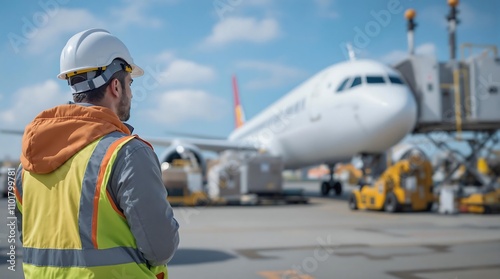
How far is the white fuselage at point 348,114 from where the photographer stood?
1123 centimetres

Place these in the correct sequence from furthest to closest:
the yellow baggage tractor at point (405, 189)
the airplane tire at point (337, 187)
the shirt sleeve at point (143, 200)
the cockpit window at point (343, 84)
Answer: the airplane tire at point (337, 187), the cockpit window at point (343, 84), the yellow baggage tractor at point (405, 189), the shirt sleeve at point (143, 200)

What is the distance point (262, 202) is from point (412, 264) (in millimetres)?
10010

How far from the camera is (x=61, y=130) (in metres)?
1.42

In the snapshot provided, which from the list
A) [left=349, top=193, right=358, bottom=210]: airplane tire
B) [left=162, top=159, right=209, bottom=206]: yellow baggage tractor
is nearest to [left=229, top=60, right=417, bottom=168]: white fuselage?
[left=349, top=193, right=358, bottom=210]: airplane tire

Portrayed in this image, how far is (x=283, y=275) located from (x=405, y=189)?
750cm

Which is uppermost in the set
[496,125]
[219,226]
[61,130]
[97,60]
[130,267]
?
[496,125]

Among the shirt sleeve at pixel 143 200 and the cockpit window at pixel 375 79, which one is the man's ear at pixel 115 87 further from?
the cockpit window at pixel 375 79

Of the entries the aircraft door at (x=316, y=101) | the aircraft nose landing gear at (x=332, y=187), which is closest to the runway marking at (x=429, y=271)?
the aircraft door at (x=316, y=101)

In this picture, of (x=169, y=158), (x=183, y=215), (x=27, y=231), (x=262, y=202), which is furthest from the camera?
(x=169, y=158)

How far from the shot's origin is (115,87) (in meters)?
1.61

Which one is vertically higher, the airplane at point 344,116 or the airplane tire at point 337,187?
the airplane at point 344,116

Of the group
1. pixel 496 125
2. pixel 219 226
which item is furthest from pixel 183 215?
pixel 496 125

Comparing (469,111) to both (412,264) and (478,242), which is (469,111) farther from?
(412,264)

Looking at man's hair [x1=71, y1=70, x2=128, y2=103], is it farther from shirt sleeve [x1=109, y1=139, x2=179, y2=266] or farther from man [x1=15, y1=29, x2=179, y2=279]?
shirt sleeve [x1=109, y1=139, x2=179, y2=266]
